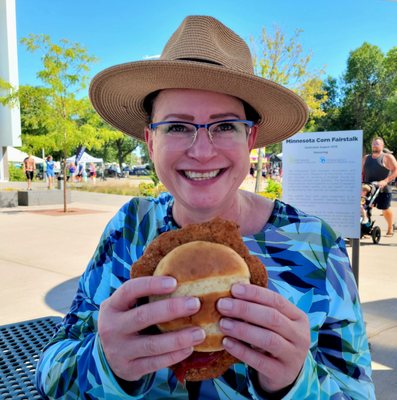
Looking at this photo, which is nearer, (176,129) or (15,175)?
(176,129)

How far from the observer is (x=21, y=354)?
2160 mm

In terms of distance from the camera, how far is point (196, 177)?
157cm

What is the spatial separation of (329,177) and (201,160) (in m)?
3.00

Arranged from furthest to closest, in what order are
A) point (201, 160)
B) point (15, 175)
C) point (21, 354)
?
point (15, 175), point (21, 354), point (201, 160)

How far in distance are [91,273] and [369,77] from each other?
48.4 meters

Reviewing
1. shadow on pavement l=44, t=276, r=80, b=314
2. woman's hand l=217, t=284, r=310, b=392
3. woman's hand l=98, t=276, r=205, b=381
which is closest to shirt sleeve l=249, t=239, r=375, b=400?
woman's hand l=217, t=284, r=310, b=392

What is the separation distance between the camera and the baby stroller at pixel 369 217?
8.95 metres

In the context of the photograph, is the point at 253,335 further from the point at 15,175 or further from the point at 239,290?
the point at 15,175

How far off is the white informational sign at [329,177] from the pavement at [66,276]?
1.25m

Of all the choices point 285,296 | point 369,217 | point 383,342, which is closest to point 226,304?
point 285,296

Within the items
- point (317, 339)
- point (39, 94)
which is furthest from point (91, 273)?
point (39, 94)

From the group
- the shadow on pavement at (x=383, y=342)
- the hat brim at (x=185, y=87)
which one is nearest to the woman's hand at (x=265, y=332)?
the hat brim at (x=185, y=87)

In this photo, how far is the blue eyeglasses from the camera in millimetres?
1568

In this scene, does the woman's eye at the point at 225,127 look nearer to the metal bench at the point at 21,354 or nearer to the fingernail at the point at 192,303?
the fingernail at the point at 192,303
